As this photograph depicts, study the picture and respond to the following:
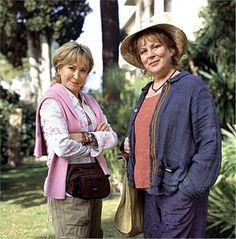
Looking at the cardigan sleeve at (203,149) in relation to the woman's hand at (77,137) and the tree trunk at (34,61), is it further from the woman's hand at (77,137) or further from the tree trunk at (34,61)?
the tree trunk at (34,61)

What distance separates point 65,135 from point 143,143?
0.37 m

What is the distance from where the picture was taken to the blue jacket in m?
1.95

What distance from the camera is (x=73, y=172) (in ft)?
7.07

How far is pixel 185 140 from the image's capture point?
6.58 ft

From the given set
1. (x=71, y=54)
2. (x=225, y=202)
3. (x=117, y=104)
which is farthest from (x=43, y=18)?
(x=71, y=54)

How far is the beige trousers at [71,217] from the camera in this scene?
2168mm

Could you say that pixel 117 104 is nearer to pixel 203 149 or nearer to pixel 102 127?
pixel 102 127

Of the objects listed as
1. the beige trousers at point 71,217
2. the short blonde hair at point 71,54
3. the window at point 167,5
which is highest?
the window at point 167,5

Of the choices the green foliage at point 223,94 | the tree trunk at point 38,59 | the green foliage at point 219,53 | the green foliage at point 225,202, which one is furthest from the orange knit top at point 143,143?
the tree trunk at point 38,59

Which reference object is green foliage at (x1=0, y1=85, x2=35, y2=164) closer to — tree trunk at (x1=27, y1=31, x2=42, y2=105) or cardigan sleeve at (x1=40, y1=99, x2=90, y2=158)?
tree trunk at (x1=27, y1=31, x2=42, y2=105)

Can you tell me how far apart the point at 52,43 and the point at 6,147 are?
6.57m

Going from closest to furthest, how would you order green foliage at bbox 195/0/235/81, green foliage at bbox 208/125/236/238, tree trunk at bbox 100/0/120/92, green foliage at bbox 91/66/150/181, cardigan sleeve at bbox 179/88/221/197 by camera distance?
cardigan sleeve at bbox 179/88/221/197 < green foliage at bbox 208/125/236/238 < tree trunk at bbox 100/0/120/92 < green foliage at bbox 91/66/150/181 < green foliage at bbox 195/0/235/81

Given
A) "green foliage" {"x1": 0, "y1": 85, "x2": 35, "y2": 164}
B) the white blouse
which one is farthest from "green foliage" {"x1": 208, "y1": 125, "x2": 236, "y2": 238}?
"green foliage" {"x1": 0, "y1": 85, "x2": 35, "y2": 164}

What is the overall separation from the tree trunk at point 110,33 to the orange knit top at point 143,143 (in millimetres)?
4099
